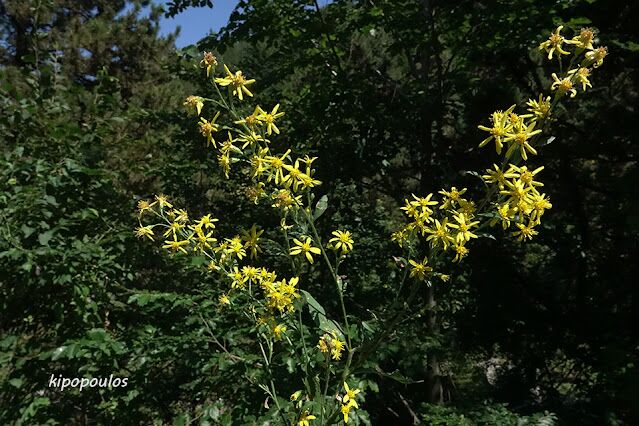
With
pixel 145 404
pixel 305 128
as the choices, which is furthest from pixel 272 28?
pixel 145 404

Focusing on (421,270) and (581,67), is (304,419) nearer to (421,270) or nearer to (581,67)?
(421,270)

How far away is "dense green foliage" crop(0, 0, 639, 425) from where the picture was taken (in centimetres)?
247

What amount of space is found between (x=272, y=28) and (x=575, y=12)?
7.28 feet

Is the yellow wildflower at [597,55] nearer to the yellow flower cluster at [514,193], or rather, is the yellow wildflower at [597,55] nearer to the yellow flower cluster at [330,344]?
the yellow flower cluster at [514,193]

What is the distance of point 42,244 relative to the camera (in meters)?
2.35

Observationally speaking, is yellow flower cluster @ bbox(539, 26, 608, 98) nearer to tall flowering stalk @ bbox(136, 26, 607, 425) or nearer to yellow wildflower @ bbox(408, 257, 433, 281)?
tall flowering stalk @ bbox(136, 26, 607, 425)

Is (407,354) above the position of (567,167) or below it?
below

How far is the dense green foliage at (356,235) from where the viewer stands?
247cm

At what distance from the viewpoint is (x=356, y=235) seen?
335 centimetres

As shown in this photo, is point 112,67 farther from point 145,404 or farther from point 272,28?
point 145,404

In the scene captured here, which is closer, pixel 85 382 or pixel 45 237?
pixel 45 237

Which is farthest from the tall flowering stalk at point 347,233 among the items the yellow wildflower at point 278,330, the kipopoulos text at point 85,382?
the kipopoulos text at point 85,382

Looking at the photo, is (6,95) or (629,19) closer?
(6,95)

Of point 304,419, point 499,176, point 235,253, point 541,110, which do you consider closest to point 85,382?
point 235,253
